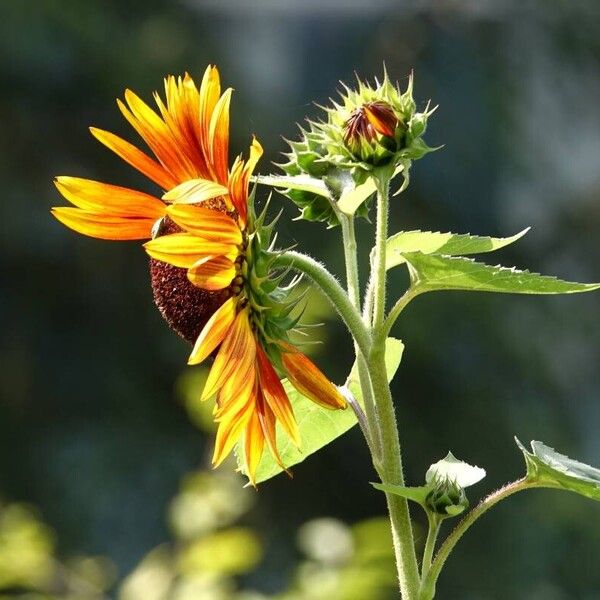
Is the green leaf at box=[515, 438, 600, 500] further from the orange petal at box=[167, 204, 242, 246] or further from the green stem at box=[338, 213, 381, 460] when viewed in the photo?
the orange petal at box=[167, 204, 242, 246]

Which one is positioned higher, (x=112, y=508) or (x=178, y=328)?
(x=178, y=328)

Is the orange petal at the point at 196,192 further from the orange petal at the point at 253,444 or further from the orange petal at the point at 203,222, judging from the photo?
the orange petal at the point at 253,444

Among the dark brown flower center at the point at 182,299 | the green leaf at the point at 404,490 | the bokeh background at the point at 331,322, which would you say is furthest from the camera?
the bokeh background at the point at 331,322

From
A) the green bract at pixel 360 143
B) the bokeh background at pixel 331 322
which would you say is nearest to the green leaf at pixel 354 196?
the green bract at pixel 360 143

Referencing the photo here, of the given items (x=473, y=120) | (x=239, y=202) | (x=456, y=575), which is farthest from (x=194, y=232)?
(x=473, y=120)

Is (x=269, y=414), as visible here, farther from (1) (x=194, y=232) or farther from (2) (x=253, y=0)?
(2) (x=253, y=0)

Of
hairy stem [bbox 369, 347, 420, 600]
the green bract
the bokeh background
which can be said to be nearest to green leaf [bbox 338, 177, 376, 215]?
the green bract
